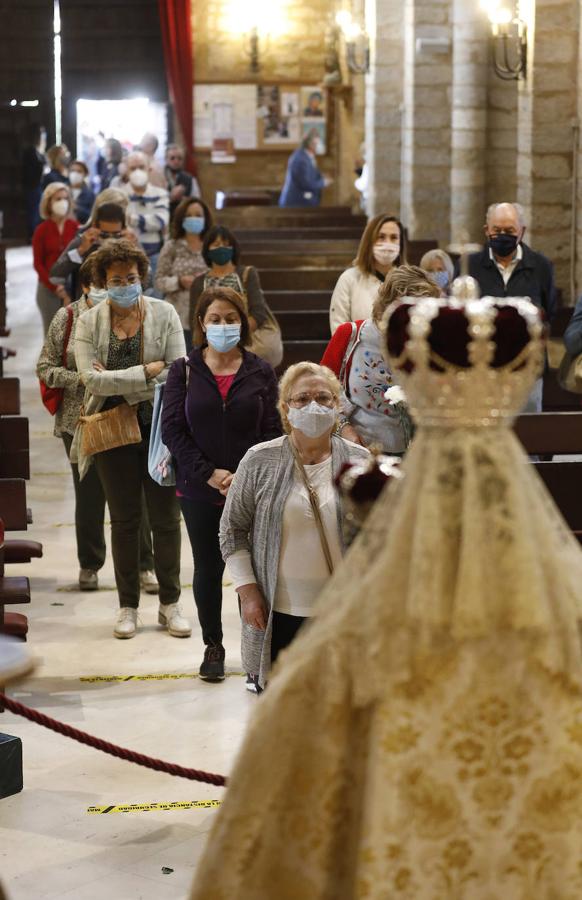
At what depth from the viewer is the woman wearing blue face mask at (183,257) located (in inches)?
340

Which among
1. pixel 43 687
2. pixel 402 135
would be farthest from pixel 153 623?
pixel 402 135

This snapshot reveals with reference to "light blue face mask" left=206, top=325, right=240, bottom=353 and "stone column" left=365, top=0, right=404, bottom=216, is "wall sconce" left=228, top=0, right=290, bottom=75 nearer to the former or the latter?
"stone column" left=365, top=0, right=404, bottom=216

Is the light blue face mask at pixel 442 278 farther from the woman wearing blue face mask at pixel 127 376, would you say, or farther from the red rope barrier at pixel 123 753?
the red rope barrier at pixel 123 753

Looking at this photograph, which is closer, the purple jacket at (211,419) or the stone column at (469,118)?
the purple jacket at (211,419)

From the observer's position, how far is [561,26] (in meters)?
10.3

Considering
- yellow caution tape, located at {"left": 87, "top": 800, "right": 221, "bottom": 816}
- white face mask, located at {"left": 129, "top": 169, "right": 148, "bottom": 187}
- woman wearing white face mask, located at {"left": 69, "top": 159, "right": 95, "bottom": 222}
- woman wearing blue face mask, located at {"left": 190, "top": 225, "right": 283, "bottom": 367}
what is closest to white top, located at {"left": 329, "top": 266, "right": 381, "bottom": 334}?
woman wearing blue face mask, located at {"left": 190, "top": 225, "right": 283, "bottom": 367}

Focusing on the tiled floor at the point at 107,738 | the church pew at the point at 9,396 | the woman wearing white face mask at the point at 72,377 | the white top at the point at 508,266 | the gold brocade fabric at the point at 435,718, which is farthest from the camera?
the white top at the point at 508,266

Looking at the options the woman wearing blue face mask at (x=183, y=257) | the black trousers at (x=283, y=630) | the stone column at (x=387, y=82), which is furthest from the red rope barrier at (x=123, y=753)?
the stone column at (x=387, y=82)

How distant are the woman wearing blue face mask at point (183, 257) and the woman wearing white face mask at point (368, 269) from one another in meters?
2.08

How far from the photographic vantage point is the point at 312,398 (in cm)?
438

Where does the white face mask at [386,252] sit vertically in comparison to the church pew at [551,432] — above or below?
above

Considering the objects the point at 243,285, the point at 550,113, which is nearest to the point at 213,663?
the point at 243,285

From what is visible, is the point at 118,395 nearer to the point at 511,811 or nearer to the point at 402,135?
the point at 511,811

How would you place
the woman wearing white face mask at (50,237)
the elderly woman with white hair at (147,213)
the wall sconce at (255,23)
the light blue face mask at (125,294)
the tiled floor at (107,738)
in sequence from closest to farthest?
the tiled floor at (107,738)
the light blue face mask at (125,294)
the elderly woman with white hair at (147,213)
the woman wearing white face mask at (50,237)
the wall sconce at (255,23)
